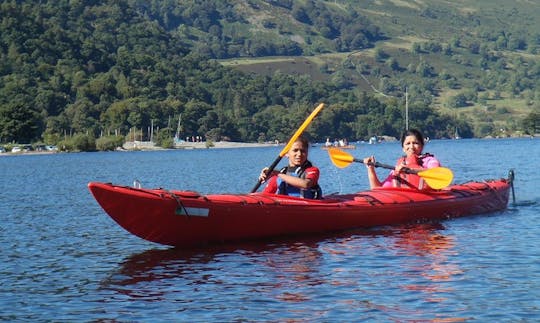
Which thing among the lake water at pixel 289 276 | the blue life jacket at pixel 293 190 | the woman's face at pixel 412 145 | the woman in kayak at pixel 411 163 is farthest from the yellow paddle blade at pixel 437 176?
the blue life jacket at pixel 293 190

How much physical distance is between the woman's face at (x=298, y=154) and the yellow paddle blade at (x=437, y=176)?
407cm

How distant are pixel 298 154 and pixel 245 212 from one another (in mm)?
1784

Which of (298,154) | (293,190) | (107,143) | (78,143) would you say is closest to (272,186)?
(293,190)

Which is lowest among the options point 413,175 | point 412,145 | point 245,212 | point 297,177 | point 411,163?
point 245,212

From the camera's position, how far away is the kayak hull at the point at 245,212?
60.3 ft

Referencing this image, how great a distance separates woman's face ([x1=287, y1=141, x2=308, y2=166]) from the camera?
2039cm

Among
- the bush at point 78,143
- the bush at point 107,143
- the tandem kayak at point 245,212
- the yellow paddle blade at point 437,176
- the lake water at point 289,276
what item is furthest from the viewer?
the bush at point 107,143

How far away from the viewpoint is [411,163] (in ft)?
77.6

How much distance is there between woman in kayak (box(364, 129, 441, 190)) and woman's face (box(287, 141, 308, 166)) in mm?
2947

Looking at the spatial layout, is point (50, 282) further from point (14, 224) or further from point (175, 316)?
point (14, 224)

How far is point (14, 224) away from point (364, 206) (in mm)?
11532

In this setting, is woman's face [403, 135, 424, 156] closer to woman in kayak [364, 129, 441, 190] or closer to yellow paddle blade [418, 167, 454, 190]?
woman in kayak [364, 129, 441, 190]

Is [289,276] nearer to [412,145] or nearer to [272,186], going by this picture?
[272,186]

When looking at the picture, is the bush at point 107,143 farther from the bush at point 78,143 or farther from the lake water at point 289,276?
the lake water at point 289,276
